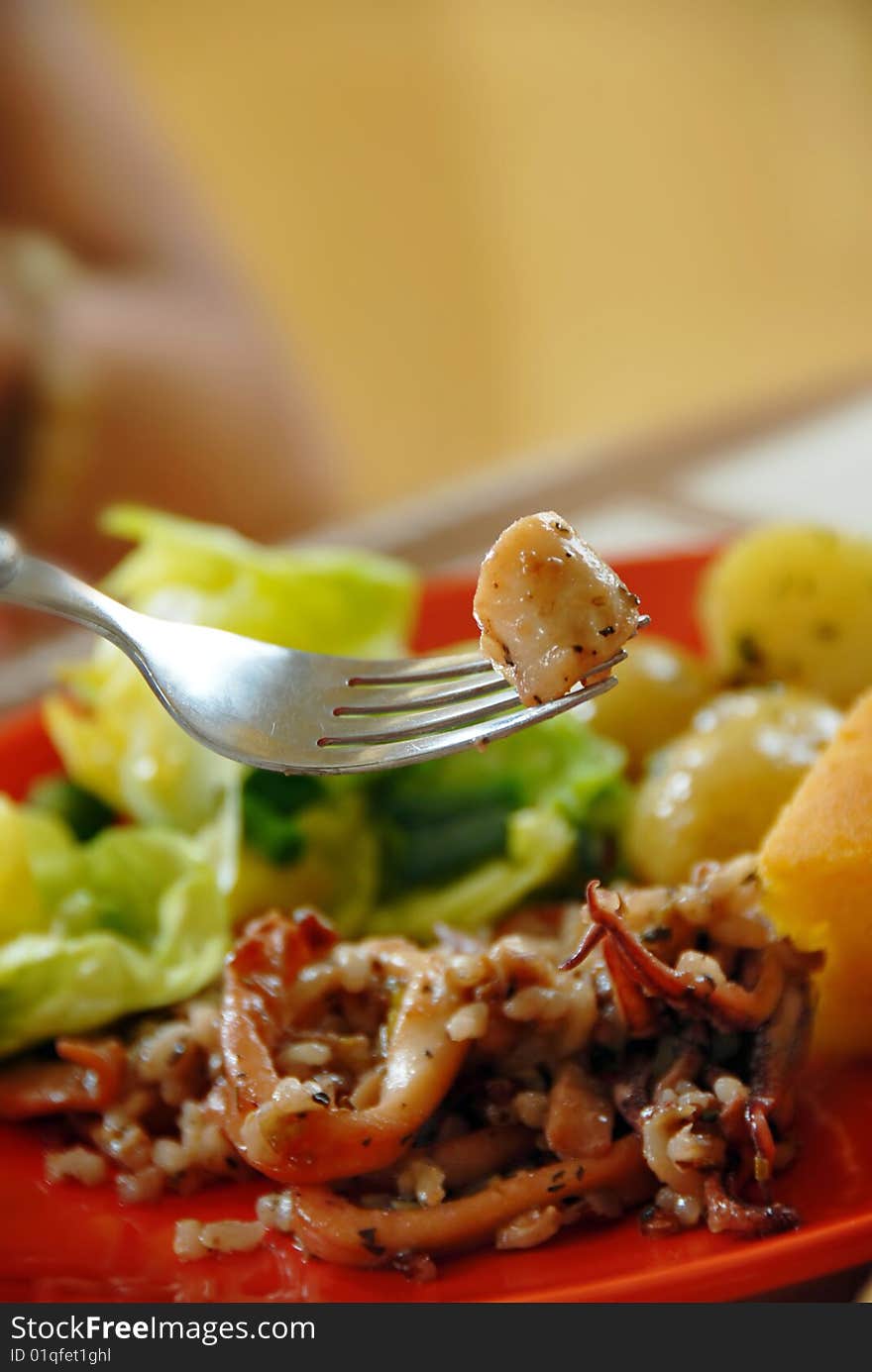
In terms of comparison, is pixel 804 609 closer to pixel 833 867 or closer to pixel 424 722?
pixel 833 867

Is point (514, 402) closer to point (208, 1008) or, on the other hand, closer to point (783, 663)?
point (783, 663)

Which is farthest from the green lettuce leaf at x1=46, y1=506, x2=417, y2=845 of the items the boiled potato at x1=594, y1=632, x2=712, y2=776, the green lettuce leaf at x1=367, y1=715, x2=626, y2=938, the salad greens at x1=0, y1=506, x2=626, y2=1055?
the boiled potato at x1=594, y1=632, x2=712, y2=776

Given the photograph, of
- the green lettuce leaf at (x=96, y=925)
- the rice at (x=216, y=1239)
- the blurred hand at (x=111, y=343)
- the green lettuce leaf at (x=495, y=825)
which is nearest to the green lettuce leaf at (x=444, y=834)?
the green lettuce leaf at (x=495, y=825)

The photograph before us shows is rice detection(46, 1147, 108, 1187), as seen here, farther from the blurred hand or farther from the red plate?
the blurred hand

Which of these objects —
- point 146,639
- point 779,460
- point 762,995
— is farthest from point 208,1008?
point 779,460

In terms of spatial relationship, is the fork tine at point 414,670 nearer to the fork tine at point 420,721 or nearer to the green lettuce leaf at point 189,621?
the fork tine at point 420,721

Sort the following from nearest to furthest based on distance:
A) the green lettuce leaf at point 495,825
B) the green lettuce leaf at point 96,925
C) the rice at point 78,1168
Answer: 1. the rice at point 78,1168
2. the green lettuce leaf at point 96,925
3. the green lettuce leaf at point 495,825
